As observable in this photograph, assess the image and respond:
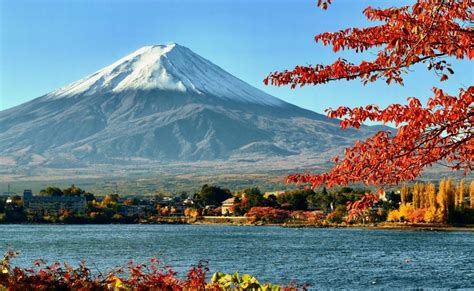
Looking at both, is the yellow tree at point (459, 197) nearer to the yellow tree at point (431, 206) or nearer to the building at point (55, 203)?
the yellow tree at point (431, 206)

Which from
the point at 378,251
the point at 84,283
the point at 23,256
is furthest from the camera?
the point at 378,251

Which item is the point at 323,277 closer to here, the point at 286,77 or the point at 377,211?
the point at 286,77

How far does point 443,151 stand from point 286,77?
237cm

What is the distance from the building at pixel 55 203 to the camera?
147375 millimetres

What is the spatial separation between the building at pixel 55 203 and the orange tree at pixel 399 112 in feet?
459

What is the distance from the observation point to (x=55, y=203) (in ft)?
498

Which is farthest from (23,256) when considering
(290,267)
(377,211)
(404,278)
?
(377,211)

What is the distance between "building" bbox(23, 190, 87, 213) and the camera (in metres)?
147

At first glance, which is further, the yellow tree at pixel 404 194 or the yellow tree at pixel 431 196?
the yellow tree at pixel 404 194

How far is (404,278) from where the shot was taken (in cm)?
3988

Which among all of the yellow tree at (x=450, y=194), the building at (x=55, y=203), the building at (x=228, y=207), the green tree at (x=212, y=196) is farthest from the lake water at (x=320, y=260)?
the green tree at (x=212, y=196)

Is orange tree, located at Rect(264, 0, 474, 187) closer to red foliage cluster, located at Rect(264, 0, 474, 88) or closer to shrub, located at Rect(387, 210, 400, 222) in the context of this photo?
red foliage cluster, located at Rect(264, 0, 474, 88)

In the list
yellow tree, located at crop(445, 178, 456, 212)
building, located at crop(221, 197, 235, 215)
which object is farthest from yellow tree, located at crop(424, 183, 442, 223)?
building, located at crop(221, 197, 235, 215)

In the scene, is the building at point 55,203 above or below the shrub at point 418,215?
above
